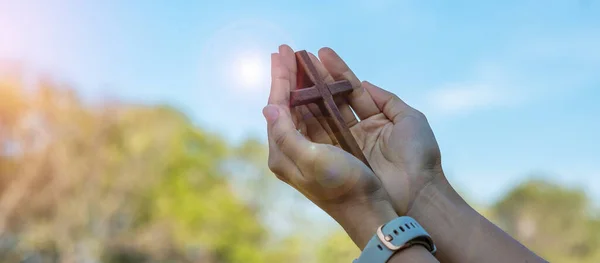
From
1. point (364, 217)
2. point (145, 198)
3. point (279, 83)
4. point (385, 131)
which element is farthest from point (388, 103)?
point (145, 198)

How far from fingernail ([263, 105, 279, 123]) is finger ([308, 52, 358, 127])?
0.18m

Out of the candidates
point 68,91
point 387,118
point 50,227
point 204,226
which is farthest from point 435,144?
point 204,226

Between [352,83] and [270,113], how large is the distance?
8.8 inches

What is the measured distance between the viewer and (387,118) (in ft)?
2.84

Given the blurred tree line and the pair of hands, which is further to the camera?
the blurred tree line

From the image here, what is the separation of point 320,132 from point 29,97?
592 cm

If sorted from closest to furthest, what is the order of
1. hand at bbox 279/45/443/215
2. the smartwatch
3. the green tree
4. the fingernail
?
the smartwatch → the fingernail → hand at bbox 279/45/443/215 → the green tree

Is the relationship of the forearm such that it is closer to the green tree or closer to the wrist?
the wrist

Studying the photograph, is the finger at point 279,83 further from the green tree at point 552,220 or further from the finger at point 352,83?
the green tree at point 552,220

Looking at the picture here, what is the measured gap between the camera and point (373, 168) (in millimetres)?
797

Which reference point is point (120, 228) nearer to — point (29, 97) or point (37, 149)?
point (37, 149)

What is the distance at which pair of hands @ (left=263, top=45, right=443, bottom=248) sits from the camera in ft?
2.04

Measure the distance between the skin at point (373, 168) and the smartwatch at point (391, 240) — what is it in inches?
1.0

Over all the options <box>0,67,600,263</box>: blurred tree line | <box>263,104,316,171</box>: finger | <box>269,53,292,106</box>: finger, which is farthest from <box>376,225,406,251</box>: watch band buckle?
<box>0,67,600,263</box>: blurred tree line
